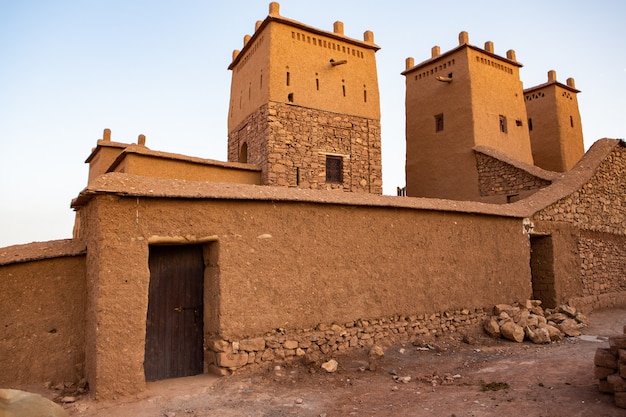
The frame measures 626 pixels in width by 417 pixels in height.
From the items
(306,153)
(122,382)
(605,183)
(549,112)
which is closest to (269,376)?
(122,382)

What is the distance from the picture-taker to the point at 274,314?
6.90m

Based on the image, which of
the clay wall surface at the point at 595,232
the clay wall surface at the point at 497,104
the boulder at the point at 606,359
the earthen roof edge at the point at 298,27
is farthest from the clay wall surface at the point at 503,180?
the boulder at the point at 606,359

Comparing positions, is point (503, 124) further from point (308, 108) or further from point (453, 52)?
point (308, 108)

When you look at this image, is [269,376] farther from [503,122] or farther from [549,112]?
[549,112]

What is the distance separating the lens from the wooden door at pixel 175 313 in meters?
6.58

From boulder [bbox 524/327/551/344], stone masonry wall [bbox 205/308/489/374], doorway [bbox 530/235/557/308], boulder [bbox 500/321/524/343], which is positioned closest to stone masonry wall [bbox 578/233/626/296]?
doorway [bbox 530/235/557/308]

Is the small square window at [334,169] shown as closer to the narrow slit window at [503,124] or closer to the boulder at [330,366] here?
the narrow slit window at [503,124]

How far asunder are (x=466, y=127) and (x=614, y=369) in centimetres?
1098

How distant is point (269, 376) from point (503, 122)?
523 inches

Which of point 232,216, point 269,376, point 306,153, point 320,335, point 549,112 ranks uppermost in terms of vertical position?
point 549,112

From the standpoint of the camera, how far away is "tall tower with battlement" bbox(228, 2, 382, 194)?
12852 mm

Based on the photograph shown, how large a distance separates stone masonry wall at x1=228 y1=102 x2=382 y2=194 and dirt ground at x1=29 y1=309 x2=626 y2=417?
6419mm

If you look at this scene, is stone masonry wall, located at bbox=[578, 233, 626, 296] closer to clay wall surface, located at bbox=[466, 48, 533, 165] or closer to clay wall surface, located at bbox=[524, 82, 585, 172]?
clay wall surface, located at bbox=[466, 48, 533, 165]

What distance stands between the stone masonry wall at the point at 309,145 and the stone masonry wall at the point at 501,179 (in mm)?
3283
